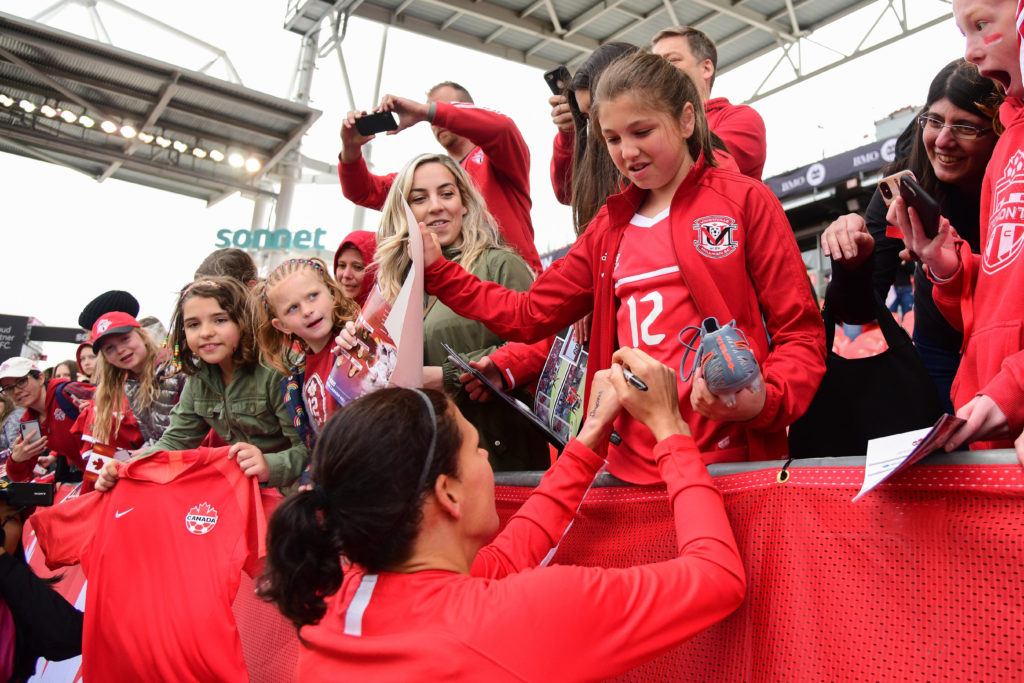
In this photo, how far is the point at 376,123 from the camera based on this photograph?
2.66 metres

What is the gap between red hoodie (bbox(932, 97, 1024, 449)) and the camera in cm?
140

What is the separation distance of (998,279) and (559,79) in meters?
1.70

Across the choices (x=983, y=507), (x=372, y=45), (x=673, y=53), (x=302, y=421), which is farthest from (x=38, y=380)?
(x=372, y=45)

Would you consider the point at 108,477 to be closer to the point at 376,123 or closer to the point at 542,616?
the point at 376,123

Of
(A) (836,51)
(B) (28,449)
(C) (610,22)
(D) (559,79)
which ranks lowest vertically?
(B) (28,449)

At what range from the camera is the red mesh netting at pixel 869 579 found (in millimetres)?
1087

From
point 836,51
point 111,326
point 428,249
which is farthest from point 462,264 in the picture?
point 836,51

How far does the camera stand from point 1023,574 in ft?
3.48

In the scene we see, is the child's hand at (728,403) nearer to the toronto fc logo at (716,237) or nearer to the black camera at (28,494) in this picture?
the toronto fc logo at (716,237)

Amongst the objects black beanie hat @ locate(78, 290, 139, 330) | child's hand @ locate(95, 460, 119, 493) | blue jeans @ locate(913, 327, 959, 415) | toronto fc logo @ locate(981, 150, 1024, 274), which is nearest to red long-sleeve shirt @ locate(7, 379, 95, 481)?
black beanie hat @ locate(78, 290, 139, 330)

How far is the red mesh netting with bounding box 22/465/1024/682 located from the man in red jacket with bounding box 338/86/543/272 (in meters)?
1.86

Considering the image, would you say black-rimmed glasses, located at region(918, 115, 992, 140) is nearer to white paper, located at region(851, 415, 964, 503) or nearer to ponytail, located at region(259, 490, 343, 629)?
white paper, located at region(851, 415, 964, 503)

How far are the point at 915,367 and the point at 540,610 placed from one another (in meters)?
0.95

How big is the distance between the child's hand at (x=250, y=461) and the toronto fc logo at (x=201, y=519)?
0.17m
